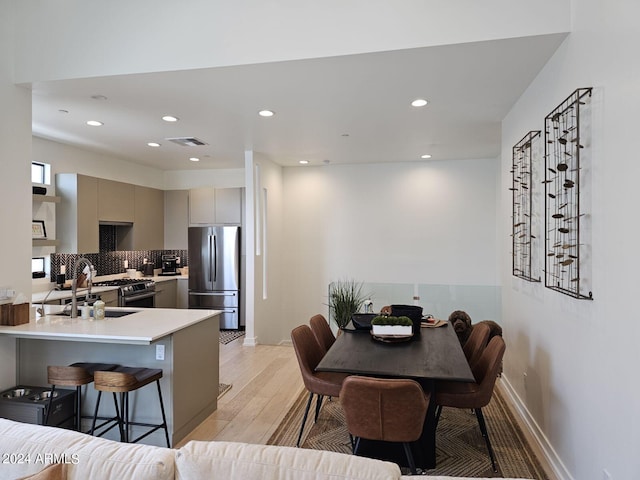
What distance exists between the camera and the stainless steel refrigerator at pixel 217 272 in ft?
22.5

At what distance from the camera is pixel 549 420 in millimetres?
2926

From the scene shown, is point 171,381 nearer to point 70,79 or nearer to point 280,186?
point 70,79

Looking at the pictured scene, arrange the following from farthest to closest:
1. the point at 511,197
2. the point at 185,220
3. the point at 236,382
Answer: the point at 185,220 → the point at 236,382 → the point at 511,197

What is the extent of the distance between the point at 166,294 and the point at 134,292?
3.10 feet

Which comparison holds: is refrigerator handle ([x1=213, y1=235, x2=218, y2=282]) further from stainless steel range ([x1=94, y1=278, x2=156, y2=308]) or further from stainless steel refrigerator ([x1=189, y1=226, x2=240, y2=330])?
stainless steel range ([x1=94, y1=278, x2=156, y2=308])

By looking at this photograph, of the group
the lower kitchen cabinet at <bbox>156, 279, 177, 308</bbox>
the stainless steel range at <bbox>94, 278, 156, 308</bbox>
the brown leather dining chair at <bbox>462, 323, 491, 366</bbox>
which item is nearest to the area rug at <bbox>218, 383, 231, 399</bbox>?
the stainless steel range at <bbox>94, 278, 156, 308</bbox>

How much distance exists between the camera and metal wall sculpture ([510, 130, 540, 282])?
3346 mm

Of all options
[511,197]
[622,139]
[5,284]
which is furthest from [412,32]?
[5,284]

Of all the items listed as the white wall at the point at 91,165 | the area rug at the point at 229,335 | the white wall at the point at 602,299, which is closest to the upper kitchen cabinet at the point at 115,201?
the white wall at the point at 91,165

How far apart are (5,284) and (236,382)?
2.30m

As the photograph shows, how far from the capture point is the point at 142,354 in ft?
10.4

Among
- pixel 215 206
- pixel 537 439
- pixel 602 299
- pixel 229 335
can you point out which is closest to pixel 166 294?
pixel 229 335

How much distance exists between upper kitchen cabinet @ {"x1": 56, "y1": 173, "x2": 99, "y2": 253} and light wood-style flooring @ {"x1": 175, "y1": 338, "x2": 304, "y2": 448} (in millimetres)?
2324

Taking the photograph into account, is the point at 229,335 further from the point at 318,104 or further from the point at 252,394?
the point at 318,104
